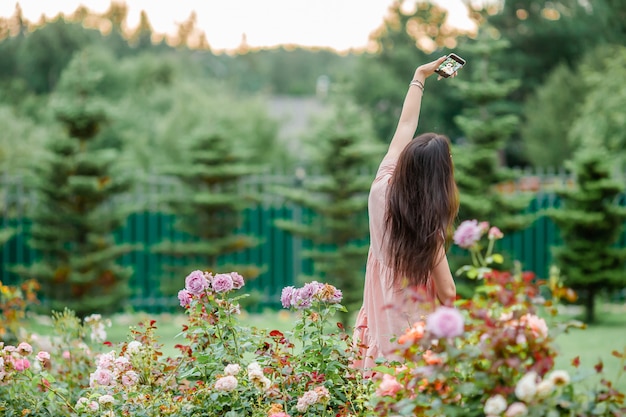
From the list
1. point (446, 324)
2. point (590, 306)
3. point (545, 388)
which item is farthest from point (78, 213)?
point (545, 388)

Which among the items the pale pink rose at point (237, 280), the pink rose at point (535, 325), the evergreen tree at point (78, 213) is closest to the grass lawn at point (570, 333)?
the evergreen tree at point (78, 213)

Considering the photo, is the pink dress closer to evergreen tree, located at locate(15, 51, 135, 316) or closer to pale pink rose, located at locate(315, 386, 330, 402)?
pale pink rose, located at locate(315, 386, 330, 402)

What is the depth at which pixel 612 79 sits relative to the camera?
17.0 m

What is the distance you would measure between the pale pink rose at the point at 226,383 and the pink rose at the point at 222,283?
16.5 inches

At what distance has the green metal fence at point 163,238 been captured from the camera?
38.0 ft

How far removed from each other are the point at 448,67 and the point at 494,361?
5.72 feet

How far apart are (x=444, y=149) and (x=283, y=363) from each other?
3.55 ft

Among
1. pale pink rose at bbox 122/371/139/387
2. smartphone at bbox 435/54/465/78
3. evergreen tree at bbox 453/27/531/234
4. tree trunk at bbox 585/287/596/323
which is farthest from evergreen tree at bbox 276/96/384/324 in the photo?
pale pink rose at bbox 122/371/139/387

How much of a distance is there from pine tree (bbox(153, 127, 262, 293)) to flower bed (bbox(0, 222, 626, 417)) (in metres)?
6.99

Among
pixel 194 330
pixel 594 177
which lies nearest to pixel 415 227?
pixel 194 330

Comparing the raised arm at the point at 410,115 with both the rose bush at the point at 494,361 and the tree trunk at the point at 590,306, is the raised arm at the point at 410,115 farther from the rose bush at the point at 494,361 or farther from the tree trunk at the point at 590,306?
the tree trunk at the point at 590,306

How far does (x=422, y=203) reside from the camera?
3.26 metres

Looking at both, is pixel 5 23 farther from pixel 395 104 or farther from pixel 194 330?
pixel 194 330

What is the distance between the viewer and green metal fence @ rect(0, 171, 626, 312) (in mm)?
11570
